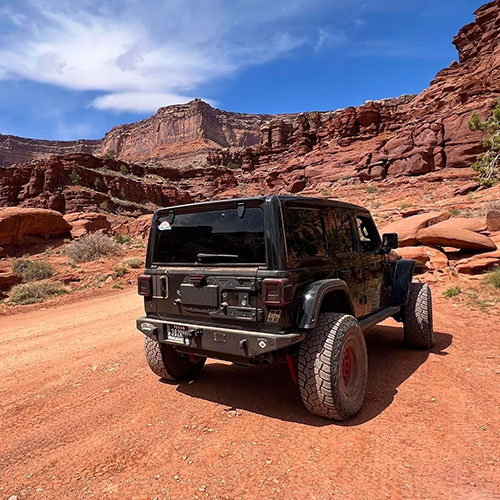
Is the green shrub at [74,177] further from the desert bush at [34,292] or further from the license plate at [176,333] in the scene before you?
the license plate at [176,333]

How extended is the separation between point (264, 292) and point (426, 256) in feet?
30.7

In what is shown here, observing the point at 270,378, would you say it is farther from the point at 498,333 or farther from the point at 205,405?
the point at 498,333

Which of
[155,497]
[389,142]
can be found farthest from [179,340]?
[389,142]

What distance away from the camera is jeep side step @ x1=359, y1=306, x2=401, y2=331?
13.0 feet

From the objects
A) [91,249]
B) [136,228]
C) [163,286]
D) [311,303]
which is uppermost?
[136,228]

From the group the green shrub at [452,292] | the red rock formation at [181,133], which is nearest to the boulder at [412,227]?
the green shrub at [452,292]

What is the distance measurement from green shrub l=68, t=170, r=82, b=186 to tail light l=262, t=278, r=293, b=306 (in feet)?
192

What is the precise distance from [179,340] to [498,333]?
5.26 metres

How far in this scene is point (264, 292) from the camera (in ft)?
9.76

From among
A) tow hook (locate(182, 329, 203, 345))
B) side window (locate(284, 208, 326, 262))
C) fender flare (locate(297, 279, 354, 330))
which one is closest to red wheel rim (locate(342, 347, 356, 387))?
fender flare (locate(297, 279, 354, 330))

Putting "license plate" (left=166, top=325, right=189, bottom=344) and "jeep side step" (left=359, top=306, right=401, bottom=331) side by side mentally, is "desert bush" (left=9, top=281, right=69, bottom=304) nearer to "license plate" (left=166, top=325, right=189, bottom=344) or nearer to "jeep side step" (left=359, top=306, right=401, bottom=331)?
"license plate" (left=166, top=325, right=189, bottom=344)

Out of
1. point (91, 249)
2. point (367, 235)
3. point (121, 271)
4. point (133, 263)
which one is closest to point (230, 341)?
point (367, 235)

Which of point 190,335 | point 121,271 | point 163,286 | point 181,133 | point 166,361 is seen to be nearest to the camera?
point 190,335

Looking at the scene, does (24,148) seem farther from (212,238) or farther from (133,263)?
(212,238)
